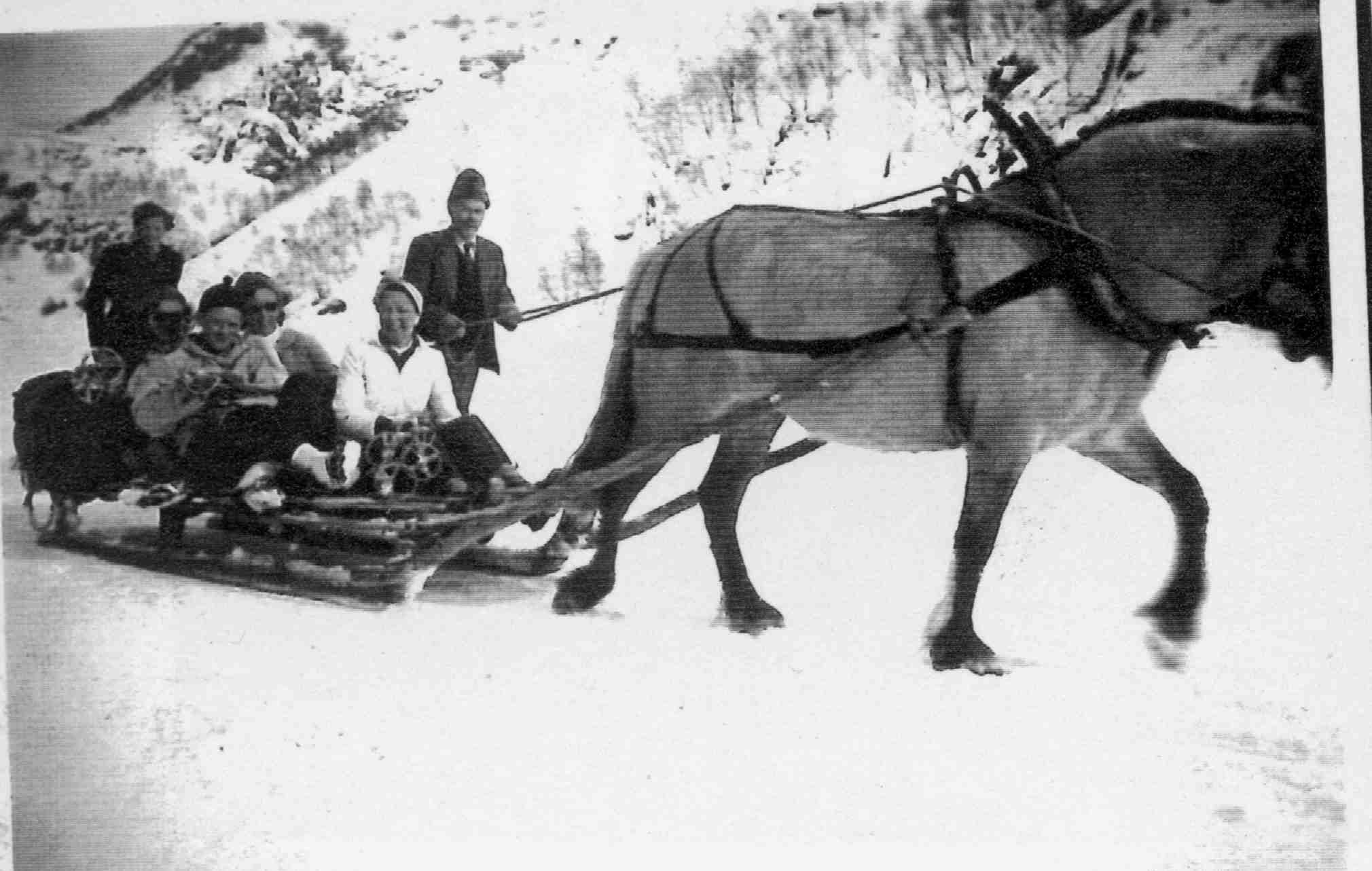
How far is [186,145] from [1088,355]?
5.46 feet

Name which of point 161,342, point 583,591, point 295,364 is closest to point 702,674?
point 583,591

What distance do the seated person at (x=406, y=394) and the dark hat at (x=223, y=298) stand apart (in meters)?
0.23

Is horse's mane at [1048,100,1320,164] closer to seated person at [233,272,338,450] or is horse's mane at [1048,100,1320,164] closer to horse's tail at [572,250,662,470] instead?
horse's tail at [572,250,662,470]

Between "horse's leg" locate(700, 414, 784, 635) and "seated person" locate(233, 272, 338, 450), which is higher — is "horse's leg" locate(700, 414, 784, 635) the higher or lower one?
the lower one

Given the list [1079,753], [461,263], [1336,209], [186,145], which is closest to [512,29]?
[461,263]

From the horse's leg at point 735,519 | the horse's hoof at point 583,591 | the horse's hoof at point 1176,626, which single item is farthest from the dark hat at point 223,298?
the horse's hoof at point 1176,626

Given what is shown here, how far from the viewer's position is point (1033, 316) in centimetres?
209

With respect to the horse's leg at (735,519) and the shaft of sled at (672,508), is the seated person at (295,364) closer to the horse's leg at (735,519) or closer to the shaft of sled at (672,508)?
the shaft of sled at (672,508)

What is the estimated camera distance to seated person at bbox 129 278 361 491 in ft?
7.19

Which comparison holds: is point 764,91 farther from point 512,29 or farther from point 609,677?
point 609,677

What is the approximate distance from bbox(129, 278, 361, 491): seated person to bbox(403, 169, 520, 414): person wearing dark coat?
0.30 m

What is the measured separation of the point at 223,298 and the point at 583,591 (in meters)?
0.85

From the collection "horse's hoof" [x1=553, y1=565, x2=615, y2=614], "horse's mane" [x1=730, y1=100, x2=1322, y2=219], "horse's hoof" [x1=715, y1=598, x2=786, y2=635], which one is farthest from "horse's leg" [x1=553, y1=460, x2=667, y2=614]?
"horse's mane" [x1=730, y1=100, x2=1322, y2=219]

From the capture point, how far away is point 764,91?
85.1 inches
